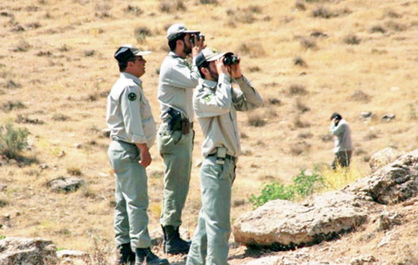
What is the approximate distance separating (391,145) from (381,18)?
13.1m

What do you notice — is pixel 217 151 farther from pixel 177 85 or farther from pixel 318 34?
pixel 318 34

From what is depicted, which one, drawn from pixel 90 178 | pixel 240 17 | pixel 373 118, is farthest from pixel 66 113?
pixel 240 17

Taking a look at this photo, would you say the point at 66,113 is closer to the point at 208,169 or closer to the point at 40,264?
the point at 40,264

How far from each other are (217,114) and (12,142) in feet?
48.7

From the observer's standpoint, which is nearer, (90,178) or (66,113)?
(90,178)

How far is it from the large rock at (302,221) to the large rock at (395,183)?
15 cm

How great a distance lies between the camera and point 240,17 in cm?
3622

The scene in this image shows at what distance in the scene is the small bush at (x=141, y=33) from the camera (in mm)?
33844

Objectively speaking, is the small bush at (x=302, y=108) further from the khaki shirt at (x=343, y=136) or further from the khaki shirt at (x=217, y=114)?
the khaki shirt at (x=217, y=114)

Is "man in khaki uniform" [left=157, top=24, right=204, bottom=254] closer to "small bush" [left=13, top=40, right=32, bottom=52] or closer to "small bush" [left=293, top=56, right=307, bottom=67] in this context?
"small bush" [left=293, top=56, right=307, bottom=67]

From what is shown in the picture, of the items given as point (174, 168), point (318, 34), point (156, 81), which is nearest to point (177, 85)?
point (174, 168)

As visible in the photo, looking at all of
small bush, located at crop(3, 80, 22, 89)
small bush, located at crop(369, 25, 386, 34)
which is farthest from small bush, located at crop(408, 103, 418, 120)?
small bush, located at crop(3, 80, 22, 89)

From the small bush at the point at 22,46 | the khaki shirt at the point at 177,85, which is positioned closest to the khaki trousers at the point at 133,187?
the khaki shirt at the point at 177,85

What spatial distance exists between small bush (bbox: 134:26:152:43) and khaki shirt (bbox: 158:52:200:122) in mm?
26372
